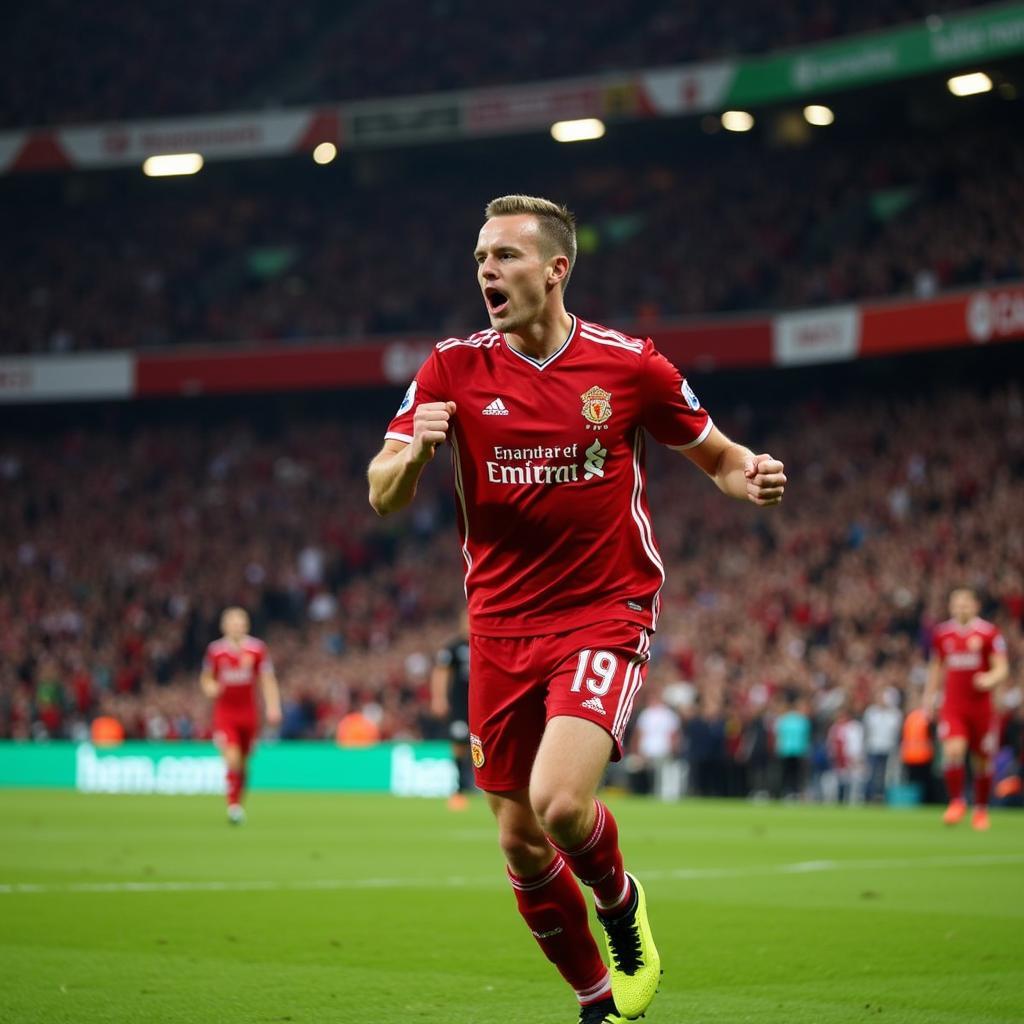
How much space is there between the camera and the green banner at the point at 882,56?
34.5 m

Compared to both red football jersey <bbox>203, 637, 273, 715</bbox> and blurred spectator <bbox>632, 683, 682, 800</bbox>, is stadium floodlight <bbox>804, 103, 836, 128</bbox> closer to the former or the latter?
blurred spectator <bbox>632, 683, 682, 800</bbox>

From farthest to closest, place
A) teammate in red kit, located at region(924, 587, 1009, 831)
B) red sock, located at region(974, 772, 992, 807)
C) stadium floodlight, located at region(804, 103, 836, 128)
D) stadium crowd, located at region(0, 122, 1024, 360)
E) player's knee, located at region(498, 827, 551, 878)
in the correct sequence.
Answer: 1. stadium floodlight, located at region(804, 103, 836, 128)
2. stadium crowd, located at region(0, 122, 1024, 360)
3. red sock, located at region(974, 772, 992, 807)
4. teammate in red kit, located at region(924, 587, 1009, 831)
5. player's knee, located at region(498, 827, 551, 878)

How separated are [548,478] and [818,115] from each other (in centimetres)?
3663

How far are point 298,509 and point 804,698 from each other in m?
17.8

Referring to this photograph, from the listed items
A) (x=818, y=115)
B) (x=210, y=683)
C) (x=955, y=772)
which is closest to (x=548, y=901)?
(x=955, y=772)

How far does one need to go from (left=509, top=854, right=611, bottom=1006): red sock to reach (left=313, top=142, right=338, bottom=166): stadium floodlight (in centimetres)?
4024

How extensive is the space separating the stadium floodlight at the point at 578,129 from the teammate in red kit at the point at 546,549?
121 ft

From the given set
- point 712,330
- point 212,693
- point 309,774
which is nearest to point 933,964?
point 212,693

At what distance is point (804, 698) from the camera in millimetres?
29062

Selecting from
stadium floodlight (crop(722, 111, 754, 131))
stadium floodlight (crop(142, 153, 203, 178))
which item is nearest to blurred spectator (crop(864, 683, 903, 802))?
stadium floodlight (crop(722, 111, 754, 131))

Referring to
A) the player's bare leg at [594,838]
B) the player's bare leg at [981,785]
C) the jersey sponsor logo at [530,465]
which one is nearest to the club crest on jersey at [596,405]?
the jersey sponsor logo at [530,465]

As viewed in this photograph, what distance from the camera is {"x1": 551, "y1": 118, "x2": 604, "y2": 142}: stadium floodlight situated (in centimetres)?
4284

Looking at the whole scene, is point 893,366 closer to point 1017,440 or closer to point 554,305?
point 1017,440

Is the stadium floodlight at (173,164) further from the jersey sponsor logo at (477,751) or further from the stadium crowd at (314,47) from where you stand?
the jersey sponsor logo at (477,751)
